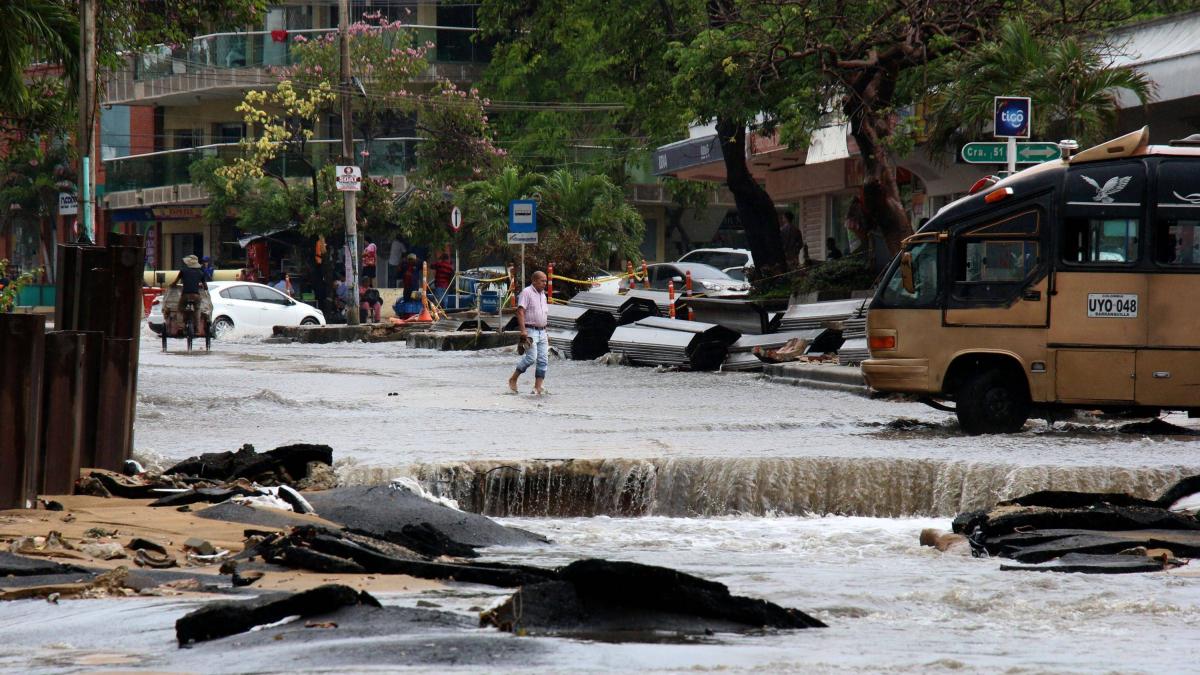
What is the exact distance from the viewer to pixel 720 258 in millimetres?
47406

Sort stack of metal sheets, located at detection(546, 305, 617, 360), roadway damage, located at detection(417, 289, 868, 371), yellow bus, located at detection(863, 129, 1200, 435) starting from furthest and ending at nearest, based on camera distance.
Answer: stack of metal sheets, located at detection(546, 305, 617, 360) < roadway damage, located at detection(417, 289, 868, 371) < yellow bus, located at detection(863, 129, 1200, 435)

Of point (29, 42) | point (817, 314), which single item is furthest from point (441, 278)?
point (29, 42)

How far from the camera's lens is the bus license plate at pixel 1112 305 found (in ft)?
51.2

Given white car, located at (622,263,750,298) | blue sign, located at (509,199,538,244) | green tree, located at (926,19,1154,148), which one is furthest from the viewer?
white car, located at (622,263,750,298)

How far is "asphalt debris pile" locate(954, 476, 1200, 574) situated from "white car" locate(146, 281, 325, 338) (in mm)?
29427

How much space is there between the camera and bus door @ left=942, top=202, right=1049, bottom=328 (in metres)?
15.9

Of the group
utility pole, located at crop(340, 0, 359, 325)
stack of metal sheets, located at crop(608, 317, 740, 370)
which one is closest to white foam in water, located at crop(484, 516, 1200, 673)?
stack of metal sheets, located at crop(608, 317, 740, 370)

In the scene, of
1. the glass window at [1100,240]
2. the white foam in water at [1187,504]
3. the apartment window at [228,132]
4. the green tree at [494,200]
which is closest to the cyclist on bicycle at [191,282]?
the green tree at [494,200]

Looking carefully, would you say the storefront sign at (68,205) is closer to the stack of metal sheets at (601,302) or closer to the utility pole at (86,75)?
the utility pole at (86,75)

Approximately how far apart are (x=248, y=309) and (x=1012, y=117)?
25.0 meters

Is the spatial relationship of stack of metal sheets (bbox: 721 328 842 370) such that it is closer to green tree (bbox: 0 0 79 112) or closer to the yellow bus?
the yellow bus

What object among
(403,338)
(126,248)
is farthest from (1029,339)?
(403,338)

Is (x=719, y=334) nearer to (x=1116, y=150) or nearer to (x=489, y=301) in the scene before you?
(x=1116, y=150)

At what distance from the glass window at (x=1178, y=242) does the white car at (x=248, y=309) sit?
86.2 ft
